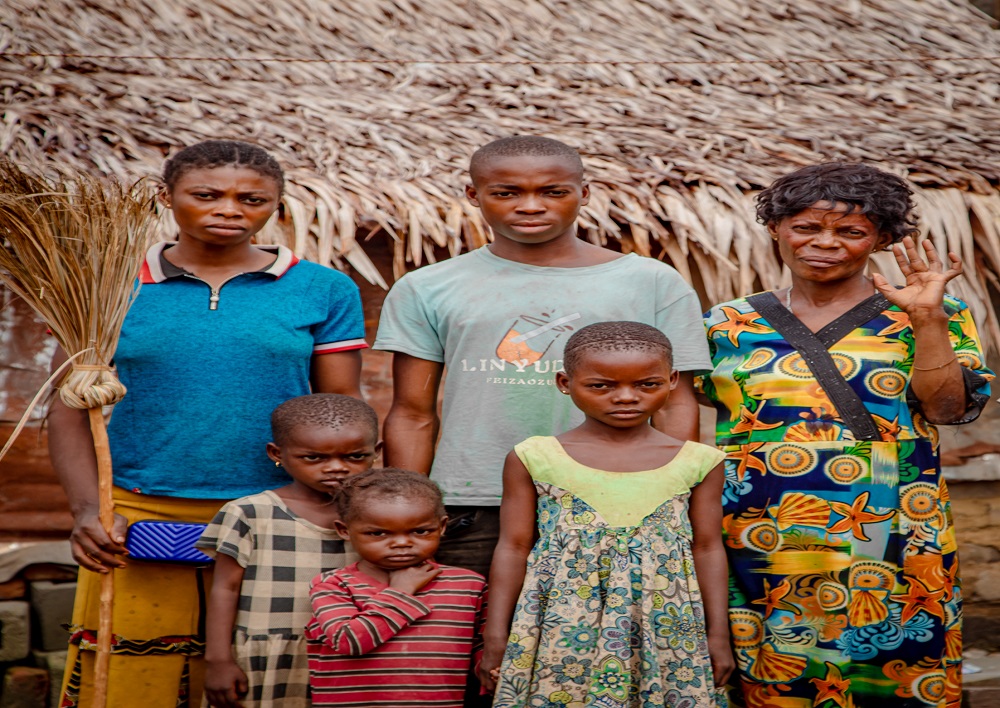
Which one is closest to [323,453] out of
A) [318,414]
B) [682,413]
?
[318,414]

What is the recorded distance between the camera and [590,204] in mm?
3863

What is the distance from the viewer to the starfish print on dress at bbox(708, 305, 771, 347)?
107 inches

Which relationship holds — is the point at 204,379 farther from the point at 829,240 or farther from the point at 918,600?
the point at 918,600

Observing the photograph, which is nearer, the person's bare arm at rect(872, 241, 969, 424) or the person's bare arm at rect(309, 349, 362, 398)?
the person's bare arm at rect(872, 241, 969, 424)

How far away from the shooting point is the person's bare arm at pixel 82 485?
2.53 meters

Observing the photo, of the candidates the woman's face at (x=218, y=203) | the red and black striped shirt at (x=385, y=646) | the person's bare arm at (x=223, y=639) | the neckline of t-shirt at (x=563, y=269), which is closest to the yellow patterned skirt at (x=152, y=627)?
the person's bare arm at (x=223, y=639)

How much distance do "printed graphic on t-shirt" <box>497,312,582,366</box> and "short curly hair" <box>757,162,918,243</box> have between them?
606 millimetres

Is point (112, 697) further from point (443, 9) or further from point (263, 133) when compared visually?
point (443, 9)

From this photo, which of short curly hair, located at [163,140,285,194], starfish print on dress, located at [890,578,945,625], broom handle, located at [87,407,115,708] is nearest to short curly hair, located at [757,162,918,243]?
starfish print on dress, located at [890,578,945,625]

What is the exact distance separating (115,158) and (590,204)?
5.44 ft

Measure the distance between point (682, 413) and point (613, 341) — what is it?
315mm

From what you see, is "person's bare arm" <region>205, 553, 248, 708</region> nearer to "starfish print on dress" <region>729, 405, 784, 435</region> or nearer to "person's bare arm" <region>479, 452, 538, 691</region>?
"person's bare arm" <region>479, 452, 538, 691</region>

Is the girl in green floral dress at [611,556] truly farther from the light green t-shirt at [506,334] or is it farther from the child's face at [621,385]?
the light green t-shirt at [506,334]

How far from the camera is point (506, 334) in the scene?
8.58 feet
